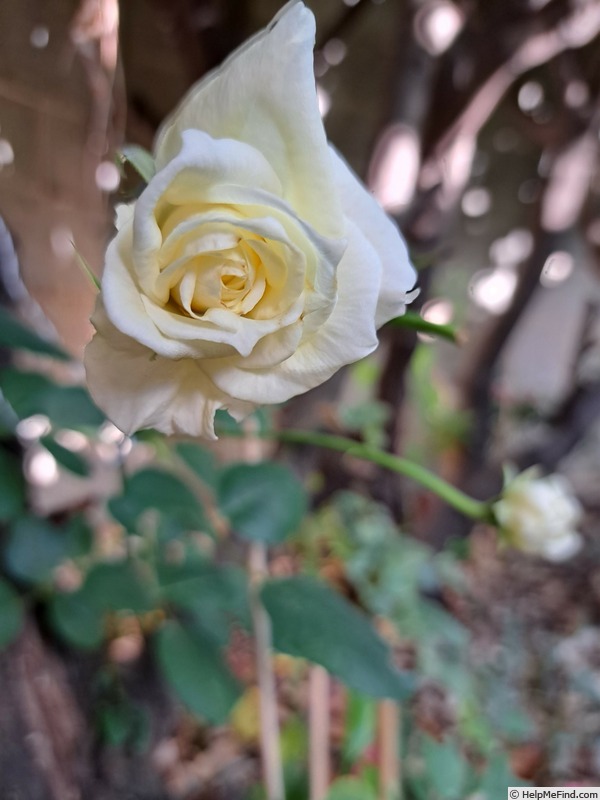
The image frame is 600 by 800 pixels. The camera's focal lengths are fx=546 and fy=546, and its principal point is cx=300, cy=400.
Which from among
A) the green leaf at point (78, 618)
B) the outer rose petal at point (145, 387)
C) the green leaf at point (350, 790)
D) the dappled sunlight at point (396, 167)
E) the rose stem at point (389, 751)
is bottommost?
the green leaf at point (350, 790)

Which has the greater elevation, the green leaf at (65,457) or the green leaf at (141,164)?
the green leaf at (65,457)

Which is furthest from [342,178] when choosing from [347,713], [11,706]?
[347,713]

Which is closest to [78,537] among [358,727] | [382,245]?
[358,727]

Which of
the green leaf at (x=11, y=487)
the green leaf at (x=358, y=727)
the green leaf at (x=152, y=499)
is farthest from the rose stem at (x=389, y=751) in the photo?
the green leaf at (x=11, y=487)

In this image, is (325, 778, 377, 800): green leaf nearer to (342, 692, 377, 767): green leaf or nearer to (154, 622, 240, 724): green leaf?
(342, 692, 377, 767): green leaf

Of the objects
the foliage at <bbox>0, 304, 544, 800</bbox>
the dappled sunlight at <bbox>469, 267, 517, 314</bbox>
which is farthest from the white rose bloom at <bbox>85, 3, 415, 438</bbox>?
the dappled sunlight at <bbox>469, 267, 517, 314</bbox>

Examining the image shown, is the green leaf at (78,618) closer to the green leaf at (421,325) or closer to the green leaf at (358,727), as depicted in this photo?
the green leaf at (358,727)
